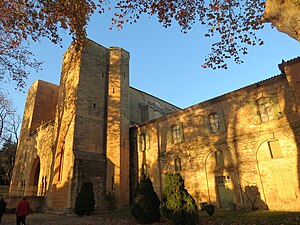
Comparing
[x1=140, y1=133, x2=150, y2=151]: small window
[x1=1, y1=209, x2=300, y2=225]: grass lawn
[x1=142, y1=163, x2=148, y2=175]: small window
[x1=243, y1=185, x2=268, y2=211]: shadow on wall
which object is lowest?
[x1=1, y1=209, x2=300, y2=225]: grass lawn

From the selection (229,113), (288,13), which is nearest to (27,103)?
(229,113)

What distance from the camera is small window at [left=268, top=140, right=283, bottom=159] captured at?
513 inches

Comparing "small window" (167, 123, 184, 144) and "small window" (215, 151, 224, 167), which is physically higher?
"small window" (167, 123, 184, 144)

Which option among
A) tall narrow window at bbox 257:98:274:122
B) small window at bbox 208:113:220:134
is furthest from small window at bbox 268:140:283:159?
small window at bbox 208:113:220:134

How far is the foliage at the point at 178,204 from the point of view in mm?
8688

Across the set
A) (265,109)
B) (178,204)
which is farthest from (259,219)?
(265,109)

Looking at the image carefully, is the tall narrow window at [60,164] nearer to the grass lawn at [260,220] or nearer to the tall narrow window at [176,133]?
the tall narrow window at [176,133]

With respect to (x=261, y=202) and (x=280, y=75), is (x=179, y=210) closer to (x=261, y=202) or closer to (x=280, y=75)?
(x=261, y=202)

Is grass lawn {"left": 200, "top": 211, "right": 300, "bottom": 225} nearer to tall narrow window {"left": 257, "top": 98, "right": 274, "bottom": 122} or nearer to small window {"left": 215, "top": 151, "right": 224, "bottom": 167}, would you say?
small window {"left": 215, "top": 151, "right": 224, "bottom": 167}

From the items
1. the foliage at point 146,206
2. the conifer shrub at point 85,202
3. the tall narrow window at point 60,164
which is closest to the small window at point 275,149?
the foliage at point 146,206

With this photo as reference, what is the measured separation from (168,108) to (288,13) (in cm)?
2720

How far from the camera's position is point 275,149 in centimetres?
1320

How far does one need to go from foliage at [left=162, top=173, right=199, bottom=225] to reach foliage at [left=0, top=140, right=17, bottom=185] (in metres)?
31.3

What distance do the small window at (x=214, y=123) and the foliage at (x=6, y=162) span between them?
30228mm
